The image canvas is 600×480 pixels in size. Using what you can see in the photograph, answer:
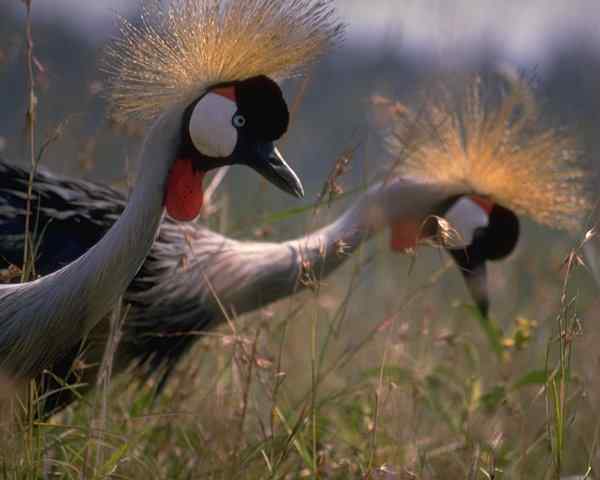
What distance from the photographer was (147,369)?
2.54m

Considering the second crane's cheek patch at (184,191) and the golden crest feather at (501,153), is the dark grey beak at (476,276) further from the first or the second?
the second crane's cheek patch at (184,191)

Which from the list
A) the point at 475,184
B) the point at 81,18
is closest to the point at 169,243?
the point at 475,184

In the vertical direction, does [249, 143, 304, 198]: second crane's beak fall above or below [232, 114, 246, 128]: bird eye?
below

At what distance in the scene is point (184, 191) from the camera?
6.64 ft

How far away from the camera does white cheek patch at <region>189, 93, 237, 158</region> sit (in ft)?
6.56

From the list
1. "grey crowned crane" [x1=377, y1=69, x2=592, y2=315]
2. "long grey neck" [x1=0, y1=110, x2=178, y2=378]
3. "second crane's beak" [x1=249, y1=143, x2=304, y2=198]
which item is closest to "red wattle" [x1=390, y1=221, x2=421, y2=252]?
"grey crowned crane" [x1=377, y1=69, x2=592, y2=315]

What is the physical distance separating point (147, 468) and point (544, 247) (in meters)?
3.25

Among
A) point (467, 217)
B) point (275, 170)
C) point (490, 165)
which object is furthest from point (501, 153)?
point (275, 170)

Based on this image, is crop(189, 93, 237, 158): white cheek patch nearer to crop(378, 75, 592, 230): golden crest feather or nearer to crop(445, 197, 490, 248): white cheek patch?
crop(378, 75, 592, 230): golden crest feather

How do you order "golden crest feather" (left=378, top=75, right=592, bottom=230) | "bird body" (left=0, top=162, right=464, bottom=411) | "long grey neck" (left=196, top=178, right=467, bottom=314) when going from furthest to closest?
"golden crest feather" (left=378, top=75, right=592, bottom=230) < "long grey neck" (left=196, top=178, right=467, bottom=314) < "bird body" (left=0, top=162, right=464, bottom=411)

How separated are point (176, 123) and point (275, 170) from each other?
22 cm

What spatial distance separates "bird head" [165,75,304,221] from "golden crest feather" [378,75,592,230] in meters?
0.59

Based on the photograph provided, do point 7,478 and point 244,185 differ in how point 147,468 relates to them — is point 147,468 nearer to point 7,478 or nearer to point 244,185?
point 7,478

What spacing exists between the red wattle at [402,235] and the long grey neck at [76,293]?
39.4 inches
